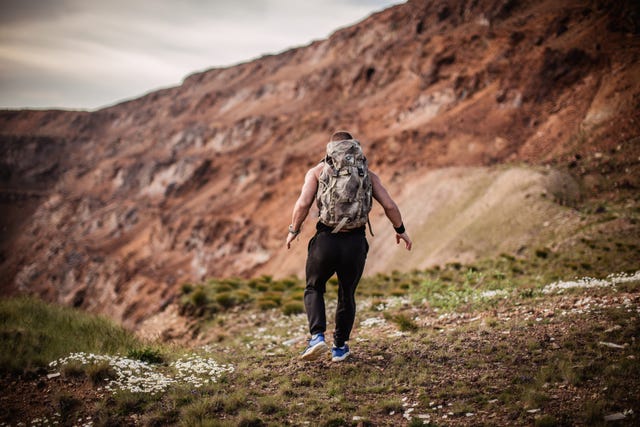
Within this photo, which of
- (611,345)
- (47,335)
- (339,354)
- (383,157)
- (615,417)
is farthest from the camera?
(383,157)

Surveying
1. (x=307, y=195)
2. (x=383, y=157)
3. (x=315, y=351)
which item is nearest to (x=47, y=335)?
(x=315, y=351)

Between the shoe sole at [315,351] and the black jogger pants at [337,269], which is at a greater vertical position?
the black jogger pants at [337,269]

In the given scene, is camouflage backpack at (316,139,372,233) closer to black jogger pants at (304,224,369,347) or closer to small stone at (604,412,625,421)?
black jogger pants at (304,224,369,347)

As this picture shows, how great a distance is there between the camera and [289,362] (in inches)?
243

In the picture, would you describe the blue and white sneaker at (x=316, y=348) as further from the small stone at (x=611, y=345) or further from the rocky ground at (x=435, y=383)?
the small stone at (x=611, y=345)

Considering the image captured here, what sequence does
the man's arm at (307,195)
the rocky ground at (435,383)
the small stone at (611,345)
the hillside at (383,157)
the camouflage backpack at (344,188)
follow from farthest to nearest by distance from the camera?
the hillside at (383,157) → the man's arm at (307,195) → the camouflage backpack at (344,188) → the small stone at (611,345) → the rocky ground at (435,383)

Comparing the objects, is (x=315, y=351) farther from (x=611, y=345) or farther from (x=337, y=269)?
(x=611, y=345)

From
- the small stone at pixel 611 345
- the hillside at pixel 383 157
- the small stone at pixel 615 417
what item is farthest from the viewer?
the hillside at pixel 383 157

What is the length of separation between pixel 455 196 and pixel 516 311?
86.3ft

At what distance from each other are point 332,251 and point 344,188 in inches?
26.7

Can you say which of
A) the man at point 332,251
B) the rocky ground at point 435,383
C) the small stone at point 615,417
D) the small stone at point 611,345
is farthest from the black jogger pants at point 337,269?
the small stone at point 611,345

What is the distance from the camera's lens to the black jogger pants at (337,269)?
530 cm

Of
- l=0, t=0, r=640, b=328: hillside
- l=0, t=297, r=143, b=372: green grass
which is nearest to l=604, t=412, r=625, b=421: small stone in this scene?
l=0, t=297, r=143, b=372: green grass

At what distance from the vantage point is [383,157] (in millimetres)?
44719
